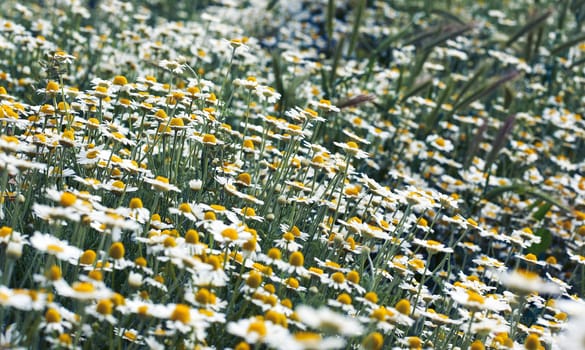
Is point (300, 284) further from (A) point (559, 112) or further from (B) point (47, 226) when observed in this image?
(A) point (559, 112)

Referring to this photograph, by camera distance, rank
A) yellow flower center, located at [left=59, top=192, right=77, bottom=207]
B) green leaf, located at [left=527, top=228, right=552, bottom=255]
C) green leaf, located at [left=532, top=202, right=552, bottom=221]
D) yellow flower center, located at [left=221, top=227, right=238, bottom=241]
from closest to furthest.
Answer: yellow flower center, located at [left=59, top=192, right=77, bottom=207] → yellow flower center, located at [left=221, top=227, right=238, bottom=241] → green leaf, located at [left=527, top=228, right=552, bottom=255] → green leaf, located at [left=532, top=202, right=552, bottom=221]

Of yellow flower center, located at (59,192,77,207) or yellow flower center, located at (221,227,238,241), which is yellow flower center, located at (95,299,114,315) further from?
yellow flower center, located at (221,227,238,241)

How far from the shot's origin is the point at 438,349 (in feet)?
8.46

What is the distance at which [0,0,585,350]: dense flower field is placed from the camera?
208 cm

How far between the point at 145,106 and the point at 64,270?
3.03 feet

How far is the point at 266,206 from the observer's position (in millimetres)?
2949

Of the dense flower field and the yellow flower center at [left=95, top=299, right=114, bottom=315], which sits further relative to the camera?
the dense flower field

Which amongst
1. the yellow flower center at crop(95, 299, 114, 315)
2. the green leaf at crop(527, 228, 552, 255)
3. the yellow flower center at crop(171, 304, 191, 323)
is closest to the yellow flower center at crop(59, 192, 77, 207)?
the yellow flower center at crop(95, 299, 114, 315)

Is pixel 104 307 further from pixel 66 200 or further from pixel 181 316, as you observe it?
pixel 66 200

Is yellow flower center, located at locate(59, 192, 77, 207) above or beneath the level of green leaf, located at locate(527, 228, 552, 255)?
above

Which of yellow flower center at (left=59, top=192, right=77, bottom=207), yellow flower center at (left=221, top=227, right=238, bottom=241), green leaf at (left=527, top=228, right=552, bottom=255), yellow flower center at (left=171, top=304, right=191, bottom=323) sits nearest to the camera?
yellow flower center at (left=171, top=304, right=191, bottom=323)

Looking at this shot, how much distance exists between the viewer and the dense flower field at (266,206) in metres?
2.08

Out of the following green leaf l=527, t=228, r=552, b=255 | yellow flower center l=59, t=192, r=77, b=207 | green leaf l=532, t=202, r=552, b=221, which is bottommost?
green leaf l=527, t=228, r=552, b=255

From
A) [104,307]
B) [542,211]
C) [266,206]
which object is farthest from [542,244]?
[104,307]
